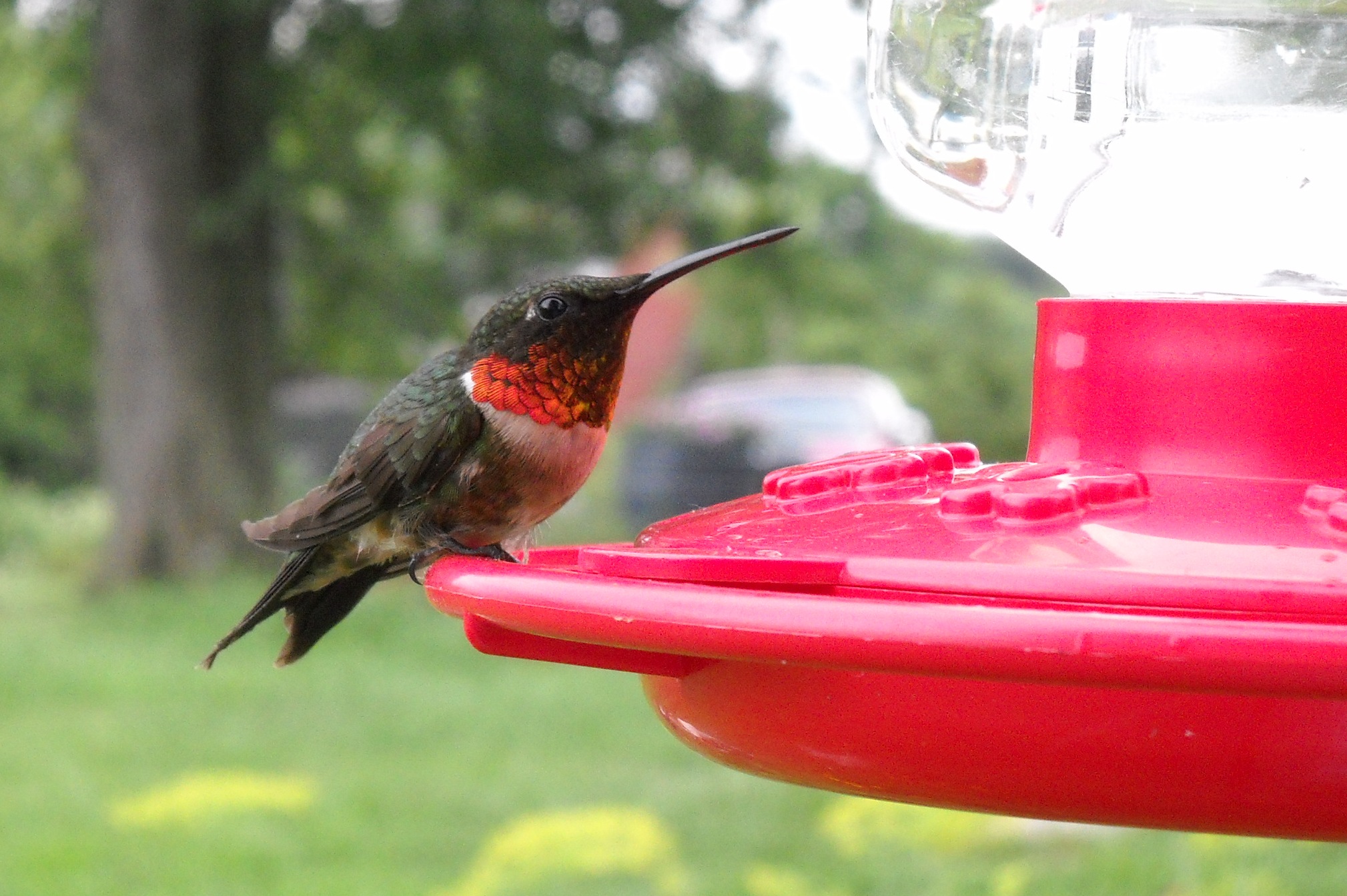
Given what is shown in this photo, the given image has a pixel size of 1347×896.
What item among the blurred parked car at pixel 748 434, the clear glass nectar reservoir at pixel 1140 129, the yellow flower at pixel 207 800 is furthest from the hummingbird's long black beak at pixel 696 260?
the blurred parked car at pixel 748 434

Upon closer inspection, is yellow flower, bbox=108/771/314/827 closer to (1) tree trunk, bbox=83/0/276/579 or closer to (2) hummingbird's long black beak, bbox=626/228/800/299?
(2) hummingbird's long black beak, bbox=626/228/800/299

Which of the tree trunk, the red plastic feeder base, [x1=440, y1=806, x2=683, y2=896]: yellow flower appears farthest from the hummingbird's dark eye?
the tree trunk

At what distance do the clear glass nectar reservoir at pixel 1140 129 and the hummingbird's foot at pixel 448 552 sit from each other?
0.82m

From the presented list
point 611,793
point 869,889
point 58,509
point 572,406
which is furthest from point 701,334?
point 572,406

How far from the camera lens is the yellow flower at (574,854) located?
183 inches

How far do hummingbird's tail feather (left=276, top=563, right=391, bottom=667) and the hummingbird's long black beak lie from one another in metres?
0.70

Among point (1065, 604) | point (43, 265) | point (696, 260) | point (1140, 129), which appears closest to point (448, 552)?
point (696, 260)

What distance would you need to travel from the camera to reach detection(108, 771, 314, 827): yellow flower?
A: 5.41 meters

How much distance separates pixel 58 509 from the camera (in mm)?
18609

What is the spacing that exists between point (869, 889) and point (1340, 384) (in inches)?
132

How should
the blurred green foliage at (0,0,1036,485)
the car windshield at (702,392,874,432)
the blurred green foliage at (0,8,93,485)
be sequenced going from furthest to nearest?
the car windshield at (702,392,874,432) → the blurred green foliage at (0,8,93,485) → the blurred green foliage at (0,0,1036,485)

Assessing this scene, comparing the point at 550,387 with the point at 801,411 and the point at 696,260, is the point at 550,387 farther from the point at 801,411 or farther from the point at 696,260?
the point at 801,411

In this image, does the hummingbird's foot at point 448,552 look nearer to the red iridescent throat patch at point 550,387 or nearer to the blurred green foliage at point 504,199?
the red iridescent throat patch at point 550,387

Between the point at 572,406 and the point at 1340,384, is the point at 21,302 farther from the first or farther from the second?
the point at 1340,384
